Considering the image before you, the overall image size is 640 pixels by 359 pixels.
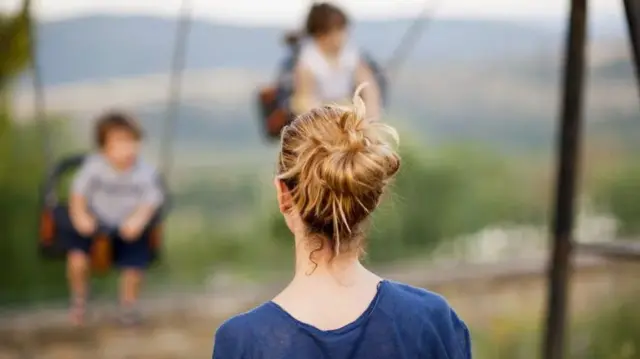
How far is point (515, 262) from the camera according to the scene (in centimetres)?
675

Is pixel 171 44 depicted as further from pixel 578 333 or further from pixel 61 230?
pixel 578 333

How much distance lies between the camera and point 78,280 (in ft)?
17.7

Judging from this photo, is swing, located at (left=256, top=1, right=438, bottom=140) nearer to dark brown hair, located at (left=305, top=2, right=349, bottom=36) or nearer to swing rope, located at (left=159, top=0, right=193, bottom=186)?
dark brown hair, located at (left=305, top=2, right=349, bottom=36)

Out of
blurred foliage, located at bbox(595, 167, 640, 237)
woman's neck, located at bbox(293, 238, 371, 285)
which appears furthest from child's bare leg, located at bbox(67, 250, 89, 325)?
woman's neck, located at bbox(293, 238, 371, 285)

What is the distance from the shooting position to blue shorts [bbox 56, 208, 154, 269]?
5.04 metres

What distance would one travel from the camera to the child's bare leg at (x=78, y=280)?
5.21 m

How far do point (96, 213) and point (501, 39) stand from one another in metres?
2.74

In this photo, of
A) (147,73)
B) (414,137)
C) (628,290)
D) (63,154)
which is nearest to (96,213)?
(63,154)

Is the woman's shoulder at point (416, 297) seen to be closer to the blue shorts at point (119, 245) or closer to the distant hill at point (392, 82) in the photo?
the blue shorts at point (119, 245)

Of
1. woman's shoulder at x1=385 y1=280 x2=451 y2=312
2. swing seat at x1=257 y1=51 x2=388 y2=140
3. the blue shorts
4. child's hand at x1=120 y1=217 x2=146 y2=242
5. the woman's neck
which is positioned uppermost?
swing seat at x1=257 y1=51 x2=388 y2=140

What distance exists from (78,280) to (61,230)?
0.43 metres

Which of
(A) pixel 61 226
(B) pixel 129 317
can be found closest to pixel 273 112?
(A) pixel 61 226

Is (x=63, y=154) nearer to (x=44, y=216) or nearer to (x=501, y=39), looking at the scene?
(x=44, y=216)

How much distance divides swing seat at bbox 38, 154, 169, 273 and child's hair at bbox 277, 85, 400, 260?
335cm
